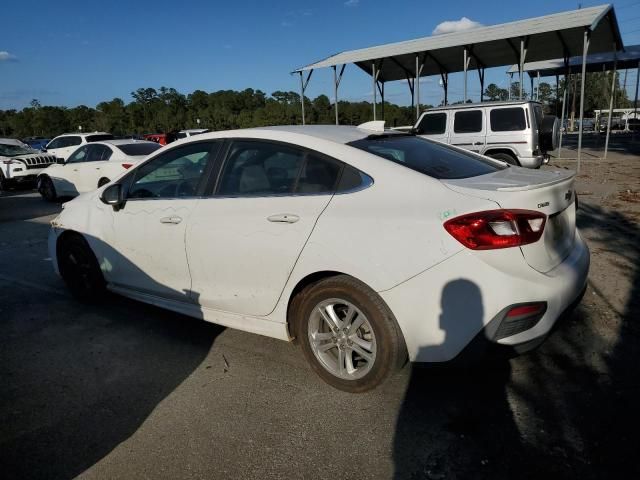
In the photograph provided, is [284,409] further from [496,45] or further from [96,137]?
[496,45]

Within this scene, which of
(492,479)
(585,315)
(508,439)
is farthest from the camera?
(585,315)

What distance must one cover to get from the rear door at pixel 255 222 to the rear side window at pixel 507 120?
8973 millimetres

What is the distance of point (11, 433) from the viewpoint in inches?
106

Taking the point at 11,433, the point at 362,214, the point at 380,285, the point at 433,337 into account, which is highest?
the point at 362,214

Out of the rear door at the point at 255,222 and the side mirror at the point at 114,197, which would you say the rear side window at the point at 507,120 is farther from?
the side mirror at the point at 114,197

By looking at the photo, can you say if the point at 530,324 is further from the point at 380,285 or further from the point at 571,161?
the point at 571,161

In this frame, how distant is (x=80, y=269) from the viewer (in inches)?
178

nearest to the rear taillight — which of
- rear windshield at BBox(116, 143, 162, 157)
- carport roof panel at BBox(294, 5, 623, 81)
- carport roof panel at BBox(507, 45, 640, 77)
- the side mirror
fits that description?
the side mirror

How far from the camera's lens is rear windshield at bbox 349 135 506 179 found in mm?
2902

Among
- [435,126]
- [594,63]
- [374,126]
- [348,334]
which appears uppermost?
[594,63]

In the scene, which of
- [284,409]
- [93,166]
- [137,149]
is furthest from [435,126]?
[284,409]

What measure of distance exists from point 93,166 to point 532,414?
10995 mm

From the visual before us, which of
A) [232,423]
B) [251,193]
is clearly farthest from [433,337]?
[251,193]

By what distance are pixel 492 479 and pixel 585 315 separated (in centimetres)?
222
